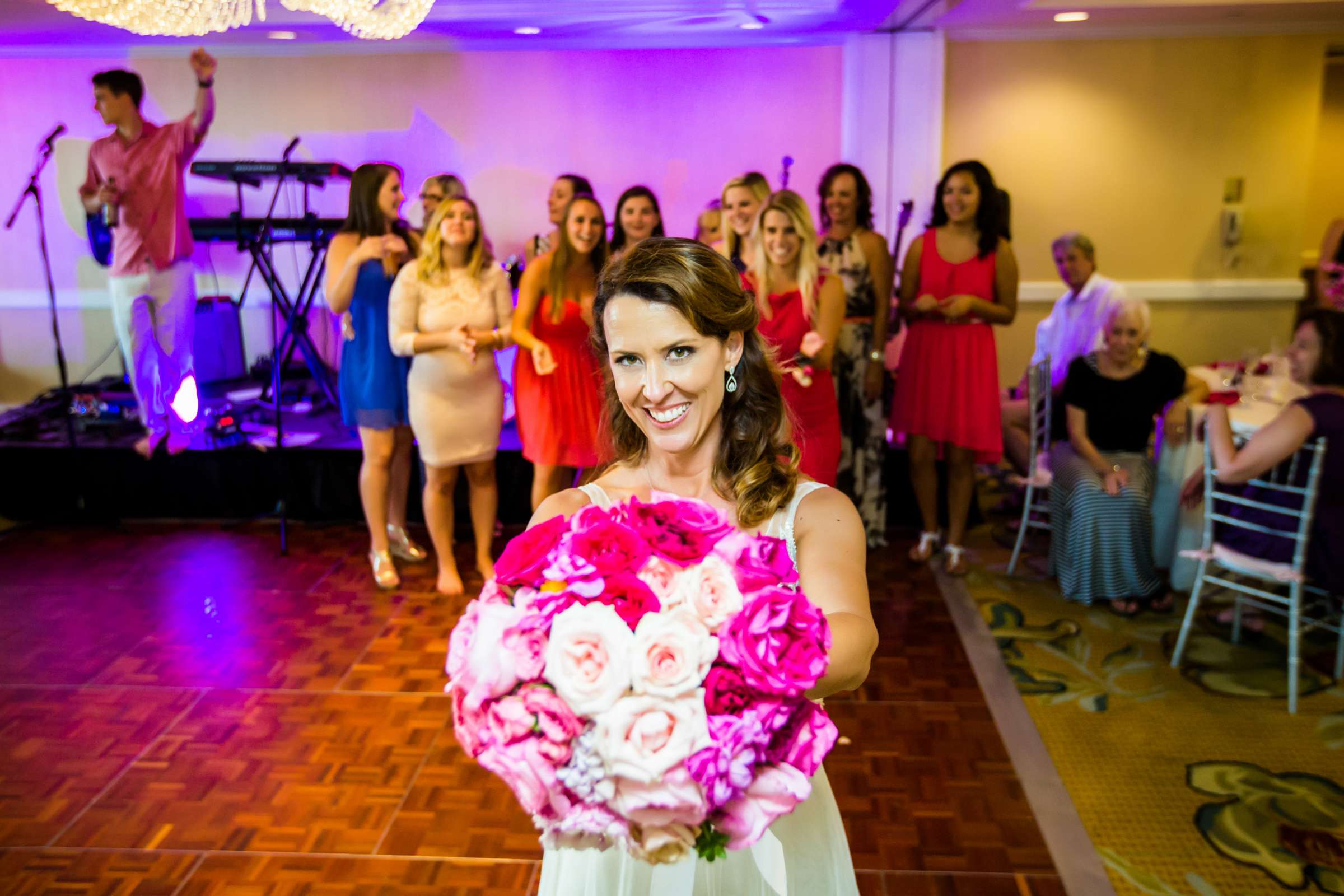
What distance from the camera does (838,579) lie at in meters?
1.38

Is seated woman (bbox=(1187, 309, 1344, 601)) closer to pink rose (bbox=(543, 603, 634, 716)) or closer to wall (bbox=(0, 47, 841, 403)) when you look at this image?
Answer: pink rose (bbox=(543, 603, 634, 716))

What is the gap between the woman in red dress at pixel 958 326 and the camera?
4.25 meters

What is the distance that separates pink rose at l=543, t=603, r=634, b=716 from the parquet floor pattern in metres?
1.79

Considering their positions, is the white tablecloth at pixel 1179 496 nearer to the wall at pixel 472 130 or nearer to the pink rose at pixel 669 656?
the wall at pixel 472 130

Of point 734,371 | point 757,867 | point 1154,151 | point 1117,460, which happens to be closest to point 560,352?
point 1117,460

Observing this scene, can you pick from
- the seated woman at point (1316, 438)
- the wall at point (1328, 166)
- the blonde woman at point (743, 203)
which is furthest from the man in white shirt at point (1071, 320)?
the wall at point (1328, 166)

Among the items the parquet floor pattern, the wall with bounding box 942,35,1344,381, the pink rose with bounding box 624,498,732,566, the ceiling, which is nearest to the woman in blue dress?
the parquet floor pattern

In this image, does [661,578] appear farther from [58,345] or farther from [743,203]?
[58,345]

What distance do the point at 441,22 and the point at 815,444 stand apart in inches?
145

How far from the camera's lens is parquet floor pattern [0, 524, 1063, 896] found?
8.38 ft

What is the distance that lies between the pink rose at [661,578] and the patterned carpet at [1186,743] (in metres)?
2.01

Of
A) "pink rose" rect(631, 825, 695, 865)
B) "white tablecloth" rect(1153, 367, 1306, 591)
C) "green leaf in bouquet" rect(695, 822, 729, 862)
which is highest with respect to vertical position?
"pink rose" rect(631, 825, 695, 865)

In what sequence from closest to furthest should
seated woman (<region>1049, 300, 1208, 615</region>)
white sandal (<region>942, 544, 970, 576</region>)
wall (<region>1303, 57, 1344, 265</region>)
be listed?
seated woman (<region>1049, 300, 1208, 615</region>) < white sandal (<region>942, 544, 970, 576</region>) < wall (<region>1303, 57, 1344, 265</region>)

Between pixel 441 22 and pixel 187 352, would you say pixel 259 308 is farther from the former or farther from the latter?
pixel 441 22
